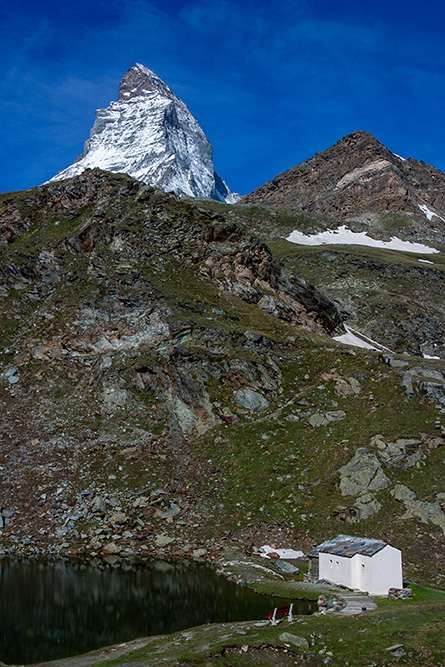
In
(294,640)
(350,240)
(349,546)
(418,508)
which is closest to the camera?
(294,640)

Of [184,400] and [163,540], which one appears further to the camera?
[184,400]

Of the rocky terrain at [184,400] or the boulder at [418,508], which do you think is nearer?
the boulder at [418,508]

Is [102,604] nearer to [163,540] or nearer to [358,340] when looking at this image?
[163,540]

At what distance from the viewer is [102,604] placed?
30859mm

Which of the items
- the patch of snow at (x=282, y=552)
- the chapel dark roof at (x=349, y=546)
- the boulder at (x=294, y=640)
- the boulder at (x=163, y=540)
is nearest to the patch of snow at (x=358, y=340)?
the patch of snow at (x=282, y=552)

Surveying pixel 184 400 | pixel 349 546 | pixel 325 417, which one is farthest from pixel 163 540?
pixel 325 417

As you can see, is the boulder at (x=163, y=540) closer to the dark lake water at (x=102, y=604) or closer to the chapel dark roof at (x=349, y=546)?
the dark lake water at (x=102, y=604)

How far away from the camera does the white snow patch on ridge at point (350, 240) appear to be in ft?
504

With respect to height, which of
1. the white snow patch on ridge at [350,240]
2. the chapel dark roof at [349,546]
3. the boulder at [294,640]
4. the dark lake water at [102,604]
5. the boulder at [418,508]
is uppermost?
the white snow patch on ridge at [350,240]

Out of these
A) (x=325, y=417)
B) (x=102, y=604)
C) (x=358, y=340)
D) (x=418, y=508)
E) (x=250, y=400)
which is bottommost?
(x=102, y=604)

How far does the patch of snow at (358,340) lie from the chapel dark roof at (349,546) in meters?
49.7

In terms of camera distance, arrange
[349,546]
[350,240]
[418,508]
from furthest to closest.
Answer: [350,240] < [418,508] < [349,546]

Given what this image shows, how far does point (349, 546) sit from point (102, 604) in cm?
1665

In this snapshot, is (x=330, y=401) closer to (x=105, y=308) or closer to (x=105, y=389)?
(x=105, y=389)
